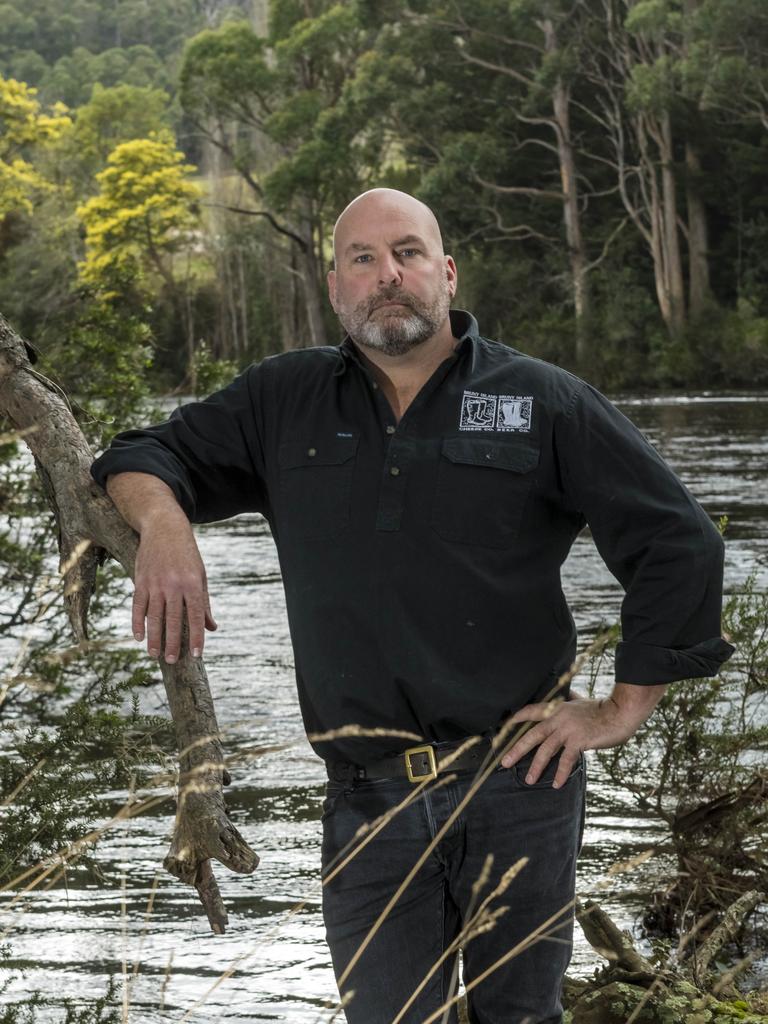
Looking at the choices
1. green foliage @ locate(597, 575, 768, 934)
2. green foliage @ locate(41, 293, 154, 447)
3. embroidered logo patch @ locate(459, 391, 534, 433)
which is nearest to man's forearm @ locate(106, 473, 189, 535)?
embroidered logo patch @ locate(459, 391, 534, 433)

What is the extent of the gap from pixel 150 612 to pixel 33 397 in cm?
51

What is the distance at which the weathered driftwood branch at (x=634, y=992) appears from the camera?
4.12 meters

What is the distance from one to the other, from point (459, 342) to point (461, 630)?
24.8 inches

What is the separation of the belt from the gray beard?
2.63ft

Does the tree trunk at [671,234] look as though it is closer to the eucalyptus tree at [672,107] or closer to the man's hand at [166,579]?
the eucalyptus tree at [672,107]

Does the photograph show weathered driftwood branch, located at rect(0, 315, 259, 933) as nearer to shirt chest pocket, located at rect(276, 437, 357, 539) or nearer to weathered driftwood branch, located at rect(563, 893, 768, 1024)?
shirt chest pocket, located at rect(276, 437, 357, 539)

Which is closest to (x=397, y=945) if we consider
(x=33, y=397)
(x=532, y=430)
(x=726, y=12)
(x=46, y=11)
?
(x=532, y=430)

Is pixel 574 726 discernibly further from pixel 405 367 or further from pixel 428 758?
pixel 405 367

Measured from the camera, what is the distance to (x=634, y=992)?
14.1 ft

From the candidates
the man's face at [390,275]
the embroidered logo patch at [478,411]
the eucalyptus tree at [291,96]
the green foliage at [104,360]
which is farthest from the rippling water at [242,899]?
the eucalyptus tree at [291,96]

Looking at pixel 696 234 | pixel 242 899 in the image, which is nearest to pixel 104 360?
pixel 242 899

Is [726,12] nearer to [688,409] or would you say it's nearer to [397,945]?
[688,409]

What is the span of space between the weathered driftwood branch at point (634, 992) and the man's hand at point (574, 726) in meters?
0.97

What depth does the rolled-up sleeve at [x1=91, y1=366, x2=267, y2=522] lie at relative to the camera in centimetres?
327
